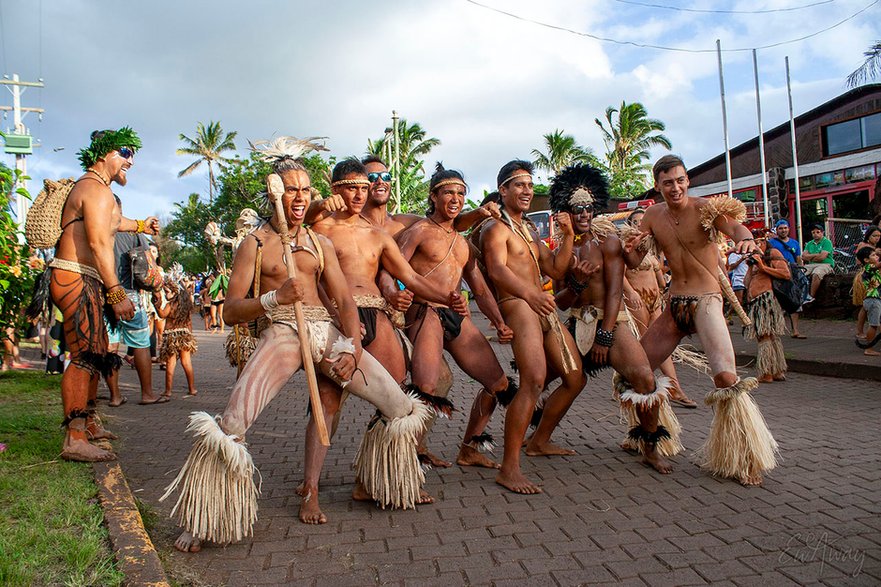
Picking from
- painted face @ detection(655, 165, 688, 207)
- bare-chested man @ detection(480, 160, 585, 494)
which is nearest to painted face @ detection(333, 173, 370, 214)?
bare-chested man @ detection(480, 160, 585, 494)

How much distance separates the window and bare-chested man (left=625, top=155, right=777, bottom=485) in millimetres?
17720

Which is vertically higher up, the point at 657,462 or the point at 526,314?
the point at 526,314

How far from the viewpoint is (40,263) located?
730 centimetres

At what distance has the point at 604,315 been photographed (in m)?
4.65

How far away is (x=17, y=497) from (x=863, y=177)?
2149cm

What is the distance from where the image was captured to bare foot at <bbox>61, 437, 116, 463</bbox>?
4.38 metres

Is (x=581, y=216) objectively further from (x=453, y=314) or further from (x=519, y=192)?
(x=453, y=314)

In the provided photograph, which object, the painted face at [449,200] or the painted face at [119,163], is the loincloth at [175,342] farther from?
the painted face at [449,200]

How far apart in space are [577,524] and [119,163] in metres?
4.10

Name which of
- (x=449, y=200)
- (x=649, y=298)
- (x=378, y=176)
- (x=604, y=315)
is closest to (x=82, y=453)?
(x=378, y=176)

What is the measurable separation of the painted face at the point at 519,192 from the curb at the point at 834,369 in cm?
561

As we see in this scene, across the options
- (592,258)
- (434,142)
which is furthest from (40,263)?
(434,142)

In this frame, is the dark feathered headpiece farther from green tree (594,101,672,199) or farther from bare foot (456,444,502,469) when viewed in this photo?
green tree (594,101,672,199)

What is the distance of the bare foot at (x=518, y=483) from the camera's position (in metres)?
3.98
